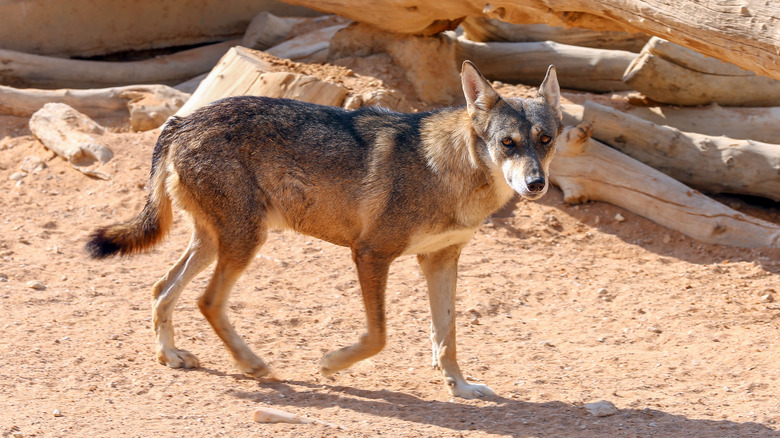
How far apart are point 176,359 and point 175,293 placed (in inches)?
18.1

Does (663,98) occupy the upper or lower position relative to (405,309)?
upper

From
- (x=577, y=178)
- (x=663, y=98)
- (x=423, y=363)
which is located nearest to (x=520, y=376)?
(x=423, y=363)

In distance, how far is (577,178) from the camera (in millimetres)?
8969

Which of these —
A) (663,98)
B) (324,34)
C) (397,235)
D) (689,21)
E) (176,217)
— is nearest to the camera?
(397,235)

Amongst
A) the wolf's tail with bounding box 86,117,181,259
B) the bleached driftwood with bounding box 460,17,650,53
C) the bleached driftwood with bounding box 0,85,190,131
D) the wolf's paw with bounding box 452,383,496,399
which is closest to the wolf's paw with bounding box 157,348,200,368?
the wolf's tail with bounding box 86,117,181,259

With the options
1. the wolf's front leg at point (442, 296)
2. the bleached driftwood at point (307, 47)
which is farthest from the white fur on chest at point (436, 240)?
the bleached driftwood at point (307, 47)

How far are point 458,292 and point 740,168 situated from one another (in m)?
3.75

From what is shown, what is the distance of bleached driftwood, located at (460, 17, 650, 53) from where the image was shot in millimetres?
11250

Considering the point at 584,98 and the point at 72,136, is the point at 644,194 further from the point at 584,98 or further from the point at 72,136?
the point at 72,136

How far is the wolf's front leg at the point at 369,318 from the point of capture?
527 centimetres

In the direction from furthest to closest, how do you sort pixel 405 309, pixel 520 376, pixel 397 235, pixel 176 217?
pixel 176 217 < pixel 405 309 < pixel 520 376 < pixel 397 235

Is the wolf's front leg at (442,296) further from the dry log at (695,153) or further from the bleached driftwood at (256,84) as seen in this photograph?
the dry log at (695,153)

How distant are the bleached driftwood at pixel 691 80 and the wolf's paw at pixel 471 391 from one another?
211 inches

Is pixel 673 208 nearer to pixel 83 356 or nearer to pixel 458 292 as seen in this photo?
pixel 458 292
